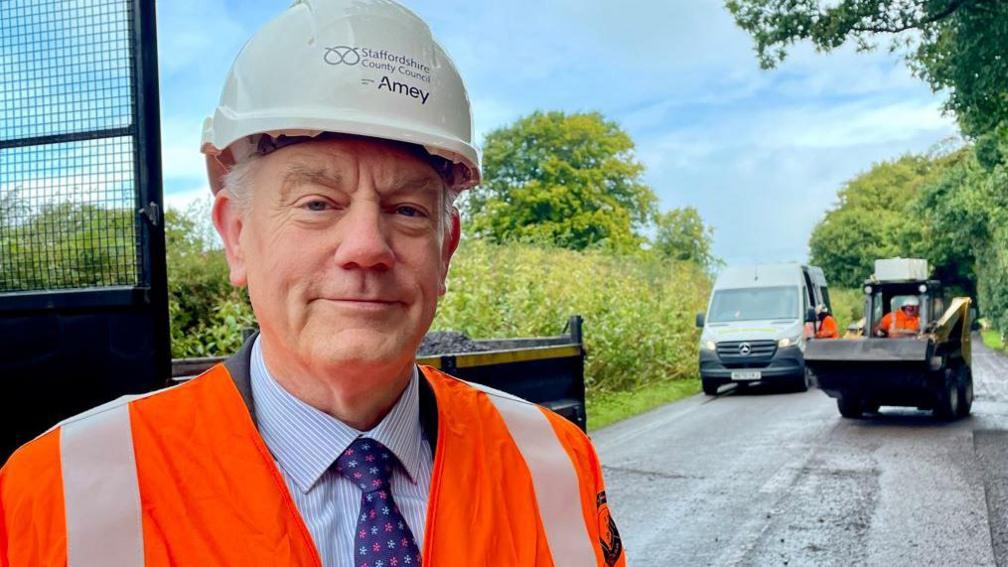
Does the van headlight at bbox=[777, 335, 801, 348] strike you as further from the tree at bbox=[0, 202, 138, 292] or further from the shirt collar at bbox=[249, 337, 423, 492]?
the shirt collar at bbox=[249, 337, 423, 492]

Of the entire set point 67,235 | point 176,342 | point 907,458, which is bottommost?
point 907,458

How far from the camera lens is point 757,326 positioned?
18016 mm

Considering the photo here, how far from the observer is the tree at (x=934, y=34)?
454 inches

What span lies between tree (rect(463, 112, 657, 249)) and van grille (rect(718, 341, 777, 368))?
86.6ft

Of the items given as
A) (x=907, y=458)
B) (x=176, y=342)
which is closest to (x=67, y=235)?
(x=176, y=342)

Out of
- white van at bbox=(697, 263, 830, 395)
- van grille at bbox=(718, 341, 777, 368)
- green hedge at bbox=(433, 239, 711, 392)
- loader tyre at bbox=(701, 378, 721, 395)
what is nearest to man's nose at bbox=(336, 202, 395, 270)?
green hedge at bbox=(433, 239, 711, 392)

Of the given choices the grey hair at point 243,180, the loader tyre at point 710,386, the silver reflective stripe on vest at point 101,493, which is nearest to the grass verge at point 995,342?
the loader tyre at point 710,386

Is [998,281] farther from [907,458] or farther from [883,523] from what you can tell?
[883,523]

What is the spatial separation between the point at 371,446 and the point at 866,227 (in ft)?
203

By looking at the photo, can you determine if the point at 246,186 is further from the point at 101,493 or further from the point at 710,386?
the point at 710,386

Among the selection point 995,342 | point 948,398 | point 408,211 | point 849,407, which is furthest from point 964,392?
point 995,342

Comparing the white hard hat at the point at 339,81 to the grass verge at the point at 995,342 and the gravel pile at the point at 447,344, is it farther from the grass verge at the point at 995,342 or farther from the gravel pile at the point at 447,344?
the grass verge at the point at 995,342

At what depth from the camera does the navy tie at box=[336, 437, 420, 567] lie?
149 centimetres

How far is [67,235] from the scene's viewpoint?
9.34 ft
